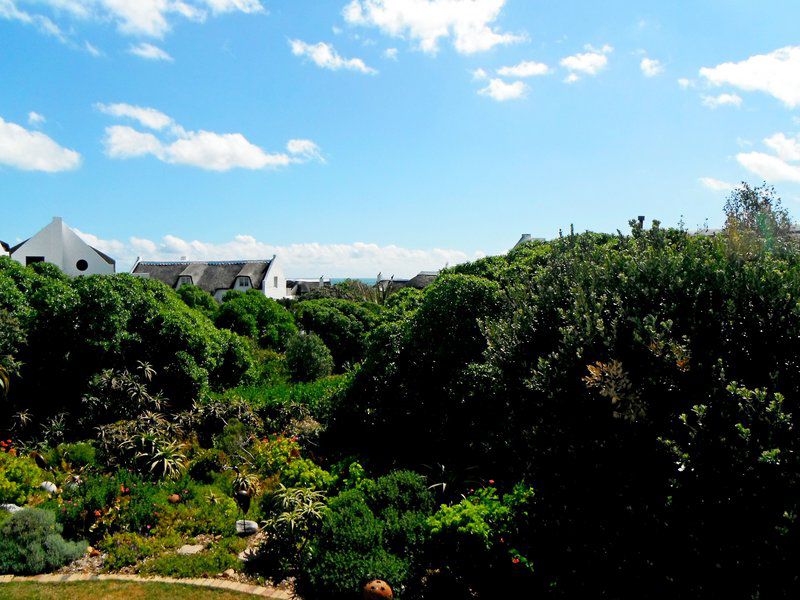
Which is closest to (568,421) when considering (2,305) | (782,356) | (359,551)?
(782,356)

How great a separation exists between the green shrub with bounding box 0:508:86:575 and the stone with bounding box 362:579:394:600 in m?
4.82

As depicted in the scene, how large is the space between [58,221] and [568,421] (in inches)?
1729

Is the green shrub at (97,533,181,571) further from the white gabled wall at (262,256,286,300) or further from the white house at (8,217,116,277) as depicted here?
the white gabled wall at (262,256,286,300)

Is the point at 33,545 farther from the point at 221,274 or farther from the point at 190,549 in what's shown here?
the point at 221,274

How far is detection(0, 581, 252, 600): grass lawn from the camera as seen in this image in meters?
6.98

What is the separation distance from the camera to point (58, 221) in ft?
130

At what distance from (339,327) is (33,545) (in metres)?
20.4

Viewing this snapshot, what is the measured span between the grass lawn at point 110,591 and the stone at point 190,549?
984 millimetres

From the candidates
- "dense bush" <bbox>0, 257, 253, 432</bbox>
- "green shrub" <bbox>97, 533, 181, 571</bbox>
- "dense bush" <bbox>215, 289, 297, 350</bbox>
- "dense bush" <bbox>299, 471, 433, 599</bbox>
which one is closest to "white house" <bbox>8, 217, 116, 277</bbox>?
"dense bush" <bbox>215, 289, 297, 350</bbox>

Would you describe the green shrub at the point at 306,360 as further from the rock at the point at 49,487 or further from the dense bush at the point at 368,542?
the dense bush at the point at 368,542

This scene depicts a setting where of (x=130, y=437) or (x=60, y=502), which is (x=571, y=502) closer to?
(x=60, y=502)

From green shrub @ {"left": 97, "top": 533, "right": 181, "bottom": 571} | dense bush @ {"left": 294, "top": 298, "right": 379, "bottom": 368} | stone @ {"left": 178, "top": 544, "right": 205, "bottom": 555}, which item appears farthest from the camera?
dense bush @ {"left": 294, "top": 298, "right": 379, "bottom": 368}

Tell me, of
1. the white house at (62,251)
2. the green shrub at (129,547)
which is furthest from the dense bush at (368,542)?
the white house at (62,251)

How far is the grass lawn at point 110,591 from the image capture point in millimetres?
6984
